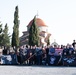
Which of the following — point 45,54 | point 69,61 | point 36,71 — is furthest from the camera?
A: point 45,54

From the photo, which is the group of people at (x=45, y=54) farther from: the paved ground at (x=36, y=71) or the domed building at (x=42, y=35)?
the domed building at (x=42, y=35)

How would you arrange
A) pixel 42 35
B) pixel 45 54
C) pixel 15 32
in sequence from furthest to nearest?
pixel 42 35
pixel 15 32
pixel 45 54

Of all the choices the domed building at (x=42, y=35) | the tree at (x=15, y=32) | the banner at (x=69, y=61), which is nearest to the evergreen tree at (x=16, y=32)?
the tree at (x=15, y=32)

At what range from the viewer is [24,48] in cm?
2564

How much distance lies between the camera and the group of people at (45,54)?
965 inches

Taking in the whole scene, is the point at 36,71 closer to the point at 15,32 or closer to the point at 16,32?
the point at 15,32

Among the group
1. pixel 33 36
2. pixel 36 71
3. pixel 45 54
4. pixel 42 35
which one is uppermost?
pixel 42 35

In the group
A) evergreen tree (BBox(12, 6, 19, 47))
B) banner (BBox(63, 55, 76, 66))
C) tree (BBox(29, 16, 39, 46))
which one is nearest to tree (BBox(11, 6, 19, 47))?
evergreen tree (BBox(12, 6, 19, 47))

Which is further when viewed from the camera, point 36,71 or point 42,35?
point 42,35

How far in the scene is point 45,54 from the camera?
25172mm

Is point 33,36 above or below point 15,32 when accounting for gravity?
below

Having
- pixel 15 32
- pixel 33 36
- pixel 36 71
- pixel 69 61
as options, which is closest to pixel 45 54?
pixel 69 61

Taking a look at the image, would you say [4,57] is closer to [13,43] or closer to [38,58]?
[38,58]

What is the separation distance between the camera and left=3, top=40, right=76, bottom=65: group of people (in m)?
24.5
